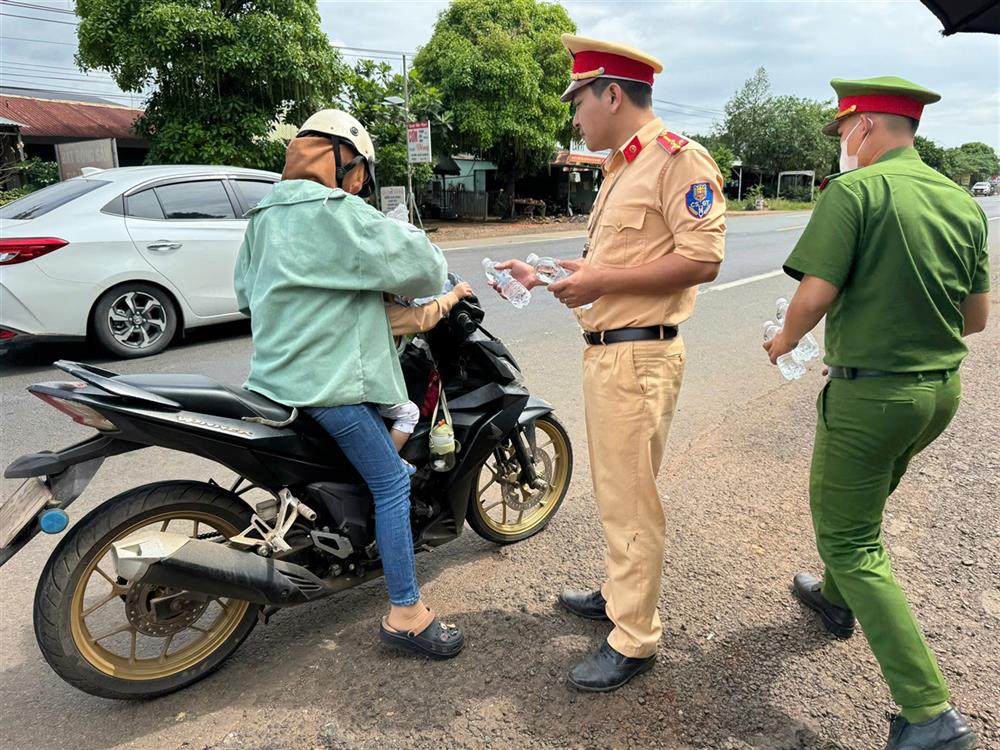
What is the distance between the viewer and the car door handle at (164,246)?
616 centimetres

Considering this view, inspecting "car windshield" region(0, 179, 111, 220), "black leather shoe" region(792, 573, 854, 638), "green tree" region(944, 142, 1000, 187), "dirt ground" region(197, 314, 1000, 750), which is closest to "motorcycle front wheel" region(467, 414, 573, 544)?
"dirt ground" region(197, 314, 1000, 750)

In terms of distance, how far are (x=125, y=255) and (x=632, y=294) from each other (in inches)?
208

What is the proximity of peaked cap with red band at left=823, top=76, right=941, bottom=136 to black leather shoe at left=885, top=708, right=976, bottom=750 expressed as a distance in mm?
1712

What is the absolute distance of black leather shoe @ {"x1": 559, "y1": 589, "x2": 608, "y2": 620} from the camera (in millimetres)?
2676

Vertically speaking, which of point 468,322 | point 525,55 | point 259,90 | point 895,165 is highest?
point 525,55

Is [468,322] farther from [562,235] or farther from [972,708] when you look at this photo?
[562,235]

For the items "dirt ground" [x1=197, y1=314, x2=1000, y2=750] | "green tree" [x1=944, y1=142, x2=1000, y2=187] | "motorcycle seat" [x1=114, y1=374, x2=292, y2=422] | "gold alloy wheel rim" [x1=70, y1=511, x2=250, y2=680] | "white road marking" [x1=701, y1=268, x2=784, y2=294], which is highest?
"green tree" [x1=944, y1=142, x2=1000, y2=187]

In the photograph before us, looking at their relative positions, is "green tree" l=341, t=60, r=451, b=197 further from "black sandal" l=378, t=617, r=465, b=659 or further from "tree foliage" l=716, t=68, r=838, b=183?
"tree foliage" l=716, t=68, r=838, b=183

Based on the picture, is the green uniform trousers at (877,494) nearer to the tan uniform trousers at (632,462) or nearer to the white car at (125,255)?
the tan uniform trousers at (632,462)

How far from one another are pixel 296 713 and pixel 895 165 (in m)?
2.40

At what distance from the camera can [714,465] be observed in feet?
13.6

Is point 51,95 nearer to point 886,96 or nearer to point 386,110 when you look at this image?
point 386,110

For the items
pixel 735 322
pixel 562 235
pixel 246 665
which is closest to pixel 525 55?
pixel 562 235

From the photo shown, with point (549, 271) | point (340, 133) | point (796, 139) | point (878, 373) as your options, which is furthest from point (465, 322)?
point (796, 139)
